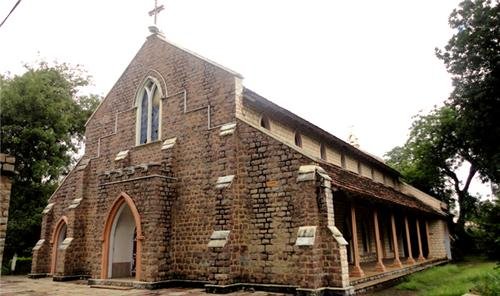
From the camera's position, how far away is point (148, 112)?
679 inches

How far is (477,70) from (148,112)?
14685mm

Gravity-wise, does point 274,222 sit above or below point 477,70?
below

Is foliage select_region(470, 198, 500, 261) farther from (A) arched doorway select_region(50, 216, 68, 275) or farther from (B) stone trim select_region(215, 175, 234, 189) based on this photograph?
(A) arched doorway select_region(50, 216, 68, 275)

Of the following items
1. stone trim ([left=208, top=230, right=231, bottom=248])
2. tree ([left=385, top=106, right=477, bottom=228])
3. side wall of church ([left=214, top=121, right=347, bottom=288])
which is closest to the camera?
side wall of church ([left=214, top=121, right=347, bottom=288])

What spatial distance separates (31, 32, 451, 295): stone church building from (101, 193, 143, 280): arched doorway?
1.8 inches

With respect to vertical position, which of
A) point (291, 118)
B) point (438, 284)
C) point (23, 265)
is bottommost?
point (438, 284)

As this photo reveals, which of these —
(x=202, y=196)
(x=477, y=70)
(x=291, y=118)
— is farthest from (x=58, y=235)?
(x=477, y=70)

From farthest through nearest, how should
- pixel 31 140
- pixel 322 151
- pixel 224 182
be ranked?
1. pixel 31 140
2. pixel 322 151
3. pixel 224 182

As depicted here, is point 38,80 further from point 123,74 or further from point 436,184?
point 436,184

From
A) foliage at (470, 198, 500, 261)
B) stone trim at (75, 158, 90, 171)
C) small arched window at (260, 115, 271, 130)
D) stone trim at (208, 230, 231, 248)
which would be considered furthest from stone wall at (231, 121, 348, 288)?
stone trim at (75, 158, 90, 171)

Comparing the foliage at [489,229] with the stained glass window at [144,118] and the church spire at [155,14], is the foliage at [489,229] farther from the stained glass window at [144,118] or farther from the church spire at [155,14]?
the church spire at [155,14]

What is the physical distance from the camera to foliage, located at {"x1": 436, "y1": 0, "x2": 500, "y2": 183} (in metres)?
16.0

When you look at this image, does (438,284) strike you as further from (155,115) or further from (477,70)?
(155,115)

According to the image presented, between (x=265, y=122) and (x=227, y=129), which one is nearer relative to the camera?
(x=227, y=129)
